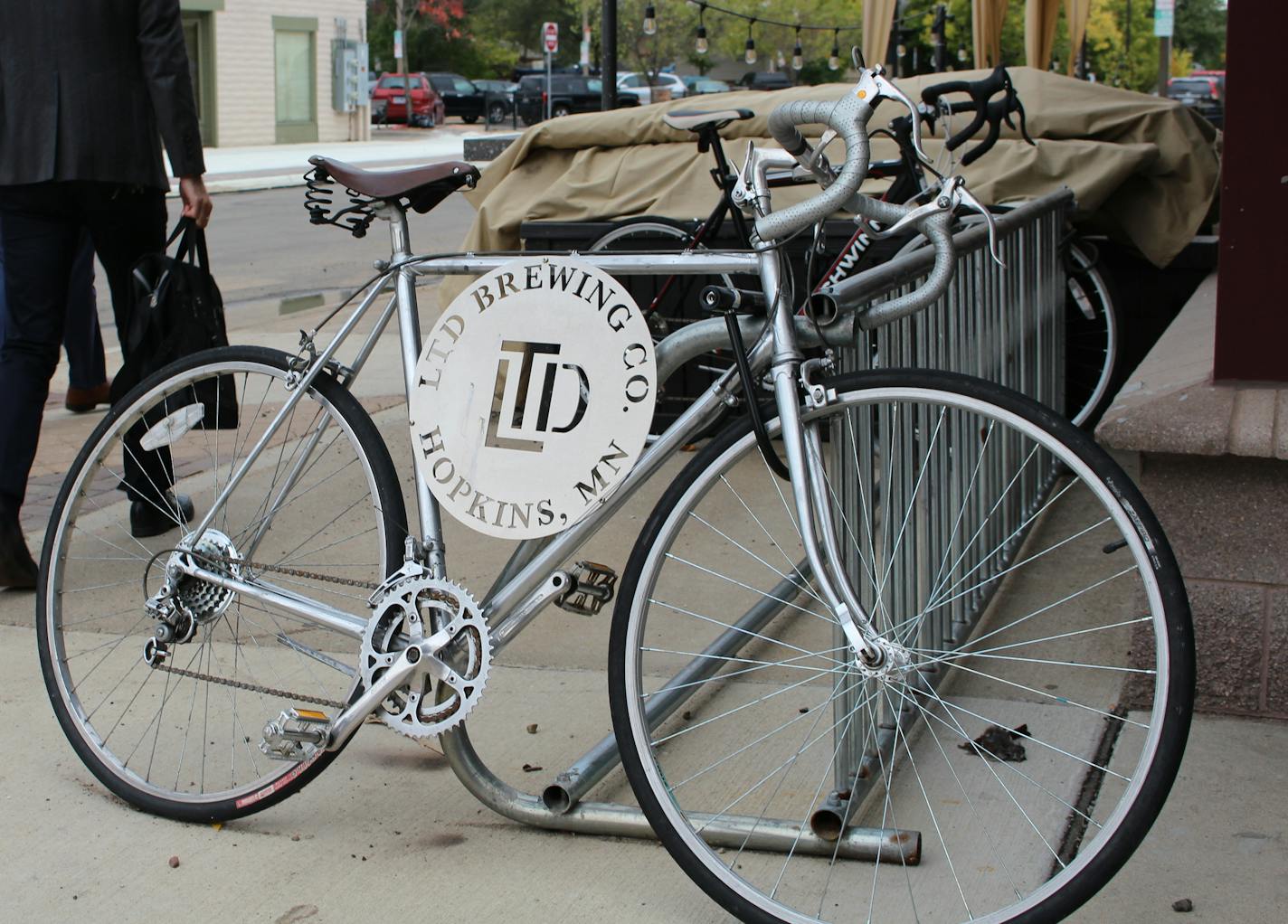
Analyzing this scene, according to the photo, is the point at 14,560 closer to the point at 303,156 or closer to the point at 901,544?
the point at 901,544

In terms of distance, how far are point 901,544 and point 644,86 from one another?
51.3 meters

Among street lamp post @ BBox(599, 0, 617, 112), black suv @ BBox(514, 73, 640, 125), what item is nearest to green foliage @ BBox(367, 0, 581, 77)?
black suv @ BBox(514, 73, 640, 125)

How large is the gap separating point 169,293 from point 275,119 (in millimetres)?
35224

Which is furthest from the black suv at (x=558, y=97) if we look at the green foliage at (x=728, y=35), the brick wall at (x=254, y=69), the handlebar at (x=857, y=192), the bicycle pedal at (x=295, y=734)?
the handlebar at (x=857, y=192)

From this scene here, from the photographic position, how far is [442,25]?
59.9m

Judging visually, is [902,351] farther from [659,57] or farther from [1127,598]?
[659,57]

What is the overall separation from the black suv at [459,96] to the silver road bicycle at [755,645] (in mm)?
47251

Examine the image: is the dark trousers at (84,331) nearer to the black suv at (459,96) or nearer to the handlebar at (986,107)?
the handlebar at (986,107)

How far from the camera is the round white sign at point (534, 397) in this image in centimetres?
278

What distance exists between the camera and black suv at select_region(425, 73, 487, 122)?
49656 millimetres

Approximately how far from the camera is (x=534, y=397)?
9.34ft

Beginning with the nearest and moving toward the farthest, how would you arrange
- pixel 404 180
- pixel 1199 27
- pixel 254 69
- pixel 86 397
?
pixel 404 180 → pixel 86 397 → pixel 254 69 → pixel 1199 27

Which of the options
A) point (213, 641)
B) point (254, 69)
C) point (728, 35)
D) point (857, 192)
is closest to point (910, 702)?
point (857, 192)

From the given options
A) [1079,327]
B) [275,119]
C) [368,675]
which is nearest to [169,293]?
[368,675]
